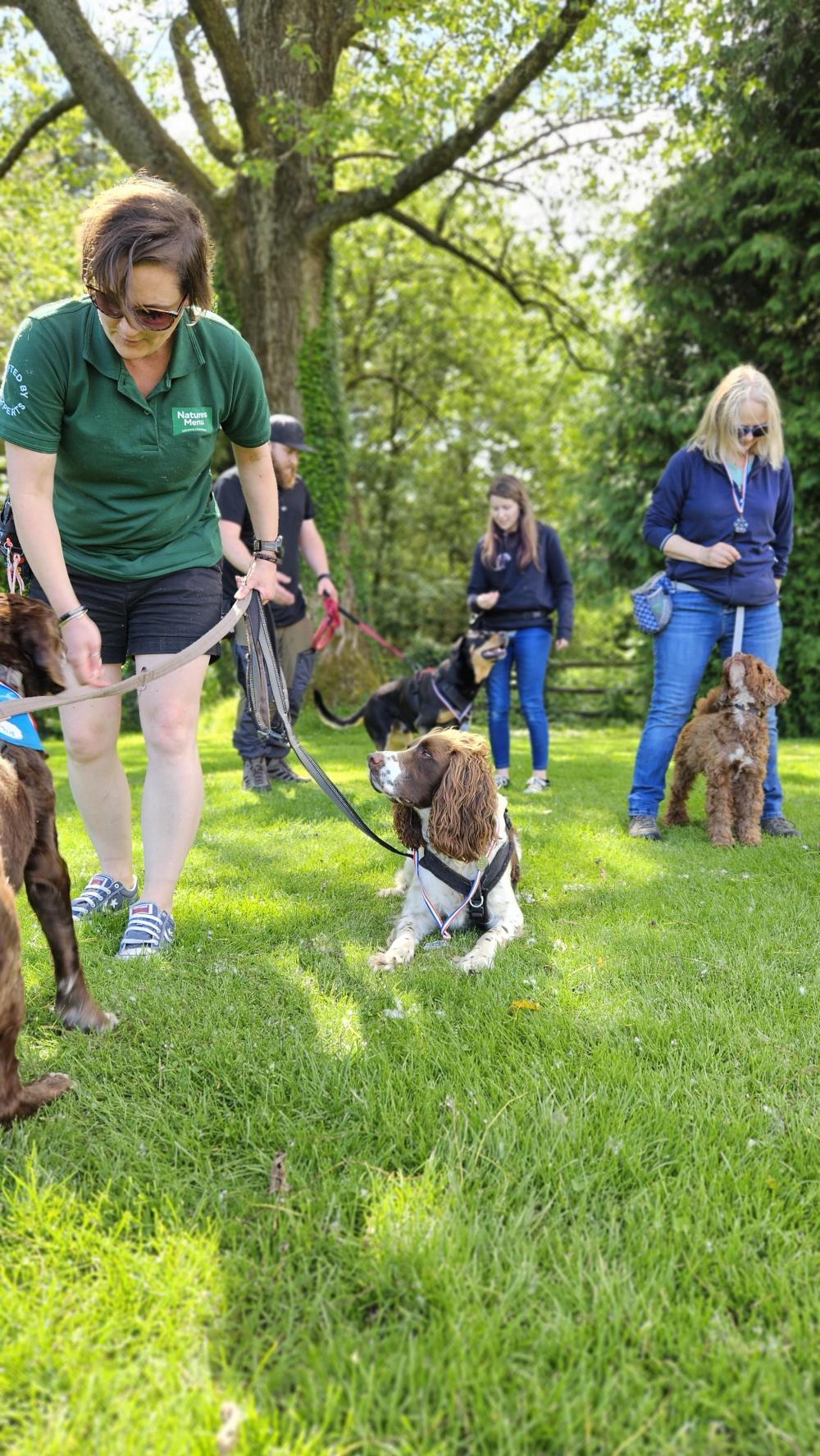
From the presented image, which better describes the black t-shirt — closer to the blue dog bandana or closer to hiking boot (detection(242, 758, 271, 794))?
hiking boot (detection(242, 758, 271, 794))

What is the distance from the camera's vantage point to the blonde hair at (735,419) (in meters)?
5.07

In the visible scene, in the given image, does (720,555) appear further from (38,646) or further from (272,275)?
(272,275)

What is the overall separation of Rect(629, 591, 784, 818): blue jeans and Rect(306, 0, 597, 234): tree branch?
7.55m

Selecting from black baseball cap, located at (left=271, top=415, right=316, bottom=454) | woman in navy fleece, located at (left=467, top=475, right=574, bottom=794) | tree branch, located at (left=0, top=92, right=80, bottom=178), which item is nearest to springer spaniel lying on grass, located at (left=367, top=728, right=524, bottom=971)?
woman in navy fleece, located at (left=467, top=475, right=574, bottom=794)

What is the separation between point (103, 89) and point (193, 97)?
6.75 ft

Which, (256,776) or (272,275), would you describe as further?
(272,275)

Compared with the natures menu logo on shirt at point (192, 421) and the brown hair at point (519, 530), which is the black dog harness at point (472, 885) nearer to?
Answer: the natures menu logo on shirt at point (192, 421)

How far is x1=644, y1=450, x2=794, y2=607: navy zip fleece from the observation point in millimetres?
5250

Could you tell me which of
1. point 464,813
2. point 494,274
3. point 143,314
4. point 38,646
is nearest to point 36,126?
point 494,274

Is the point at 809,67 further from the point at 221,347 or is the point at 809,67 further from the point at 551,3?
the point at 221,347

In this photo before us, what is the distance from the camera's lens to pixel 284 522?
6.87 meters

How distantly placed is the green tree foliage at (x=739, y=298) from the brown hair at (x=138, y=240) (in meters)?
10.8

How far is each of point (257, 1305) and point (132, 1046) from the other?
1.11 m

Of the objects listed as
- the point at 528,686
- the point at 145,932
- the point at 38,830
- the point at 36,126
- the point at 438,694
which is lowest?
the point at 145,932
